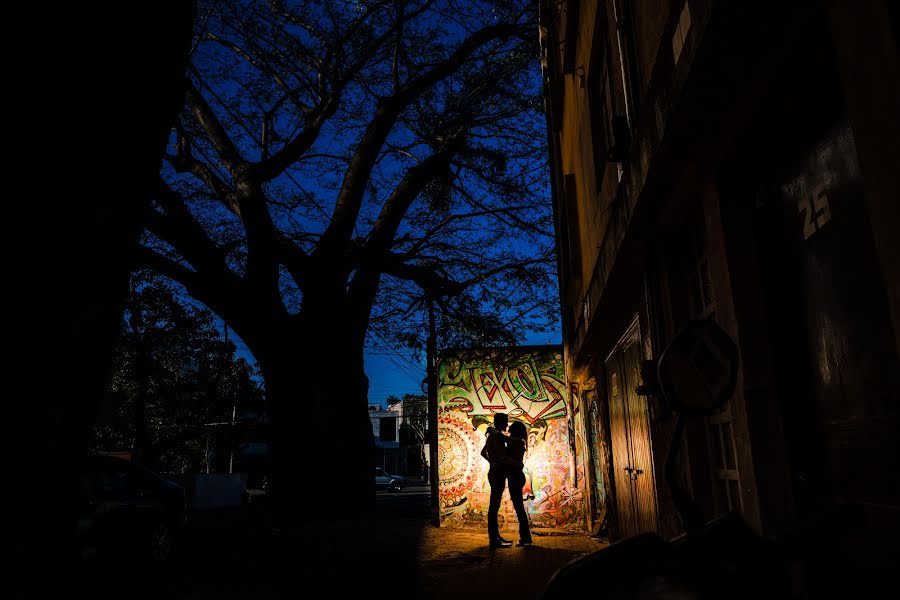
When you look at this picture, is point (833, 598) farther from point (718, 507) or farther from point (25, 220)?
point (25, 220)

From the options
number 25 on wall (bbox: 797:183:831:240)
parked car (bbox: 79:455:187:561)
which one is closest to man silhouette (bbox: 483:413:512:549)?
parked car (bbox: 79:455:187:561)

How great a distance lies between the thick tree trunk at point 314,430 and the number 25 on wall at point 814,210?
967cm

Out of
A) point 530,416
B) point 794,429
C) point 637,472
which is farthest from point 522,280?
point 794,429

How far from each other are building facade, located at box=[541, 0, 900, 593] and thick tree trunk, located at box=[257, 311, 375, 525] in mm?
7639

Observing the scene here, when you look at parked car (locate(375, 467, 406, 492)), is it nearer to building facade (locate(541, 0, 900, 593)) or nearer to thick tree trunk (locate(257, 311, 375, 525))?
thick tree trunk (locate(257, 311, 375, 525))

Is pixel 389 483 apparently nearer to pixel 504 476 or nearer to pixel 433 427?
pixel 433 427

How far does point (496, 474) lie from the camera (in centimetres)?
834

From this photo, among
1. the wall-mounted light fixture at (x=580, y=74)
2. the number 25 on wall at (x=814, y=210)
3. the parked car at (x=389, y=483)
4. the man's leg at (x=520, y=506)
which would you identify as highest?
the wall-mounted light fixture at (x=580, y=74)

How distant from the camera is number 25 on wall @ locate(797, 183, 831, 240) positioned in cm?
209

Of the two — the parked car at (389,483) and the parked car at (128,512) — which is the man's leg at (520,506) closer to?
the parked car at (128,512)

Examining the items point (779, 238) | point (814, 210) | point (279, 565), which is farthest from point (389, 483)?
point (814, 210)

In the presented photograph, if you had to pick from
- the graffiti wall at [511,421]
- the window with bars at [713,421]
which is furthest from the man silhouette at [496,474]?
the window with bars at [713,421]

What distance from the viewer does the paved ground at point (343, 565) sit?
5.80 m

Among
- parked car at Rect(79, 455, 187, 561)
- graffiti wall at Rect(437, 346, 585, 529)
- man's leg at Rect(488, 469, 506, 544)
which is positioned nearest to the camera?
parked car at Rect(79, 455, 187, 561)
